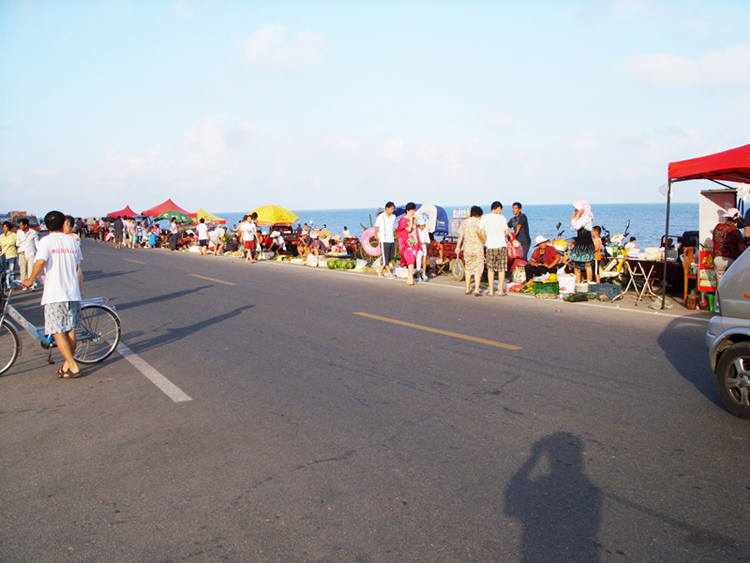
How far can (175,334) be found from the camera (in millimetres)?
8648

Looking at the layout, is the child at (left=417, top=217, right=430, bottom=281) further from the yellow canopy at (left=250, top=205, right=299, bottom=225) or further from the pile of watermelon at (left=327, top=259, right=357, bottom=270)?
the yellow canopy at (left=250, top=205, right=299, bottom=225)

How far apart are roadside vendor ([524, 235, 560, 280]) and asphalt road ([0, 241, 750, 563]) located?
5.08 meters

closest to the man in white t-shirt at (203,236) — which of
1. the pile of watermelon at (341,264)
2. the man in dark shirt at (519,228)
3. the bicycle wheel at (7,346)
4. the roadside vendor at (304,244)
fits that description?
the roadside vendor at (304,244)

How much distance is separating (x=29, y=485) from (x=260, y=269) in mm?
16714

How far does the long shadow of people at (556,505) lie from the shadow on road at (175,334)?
573 centimetres

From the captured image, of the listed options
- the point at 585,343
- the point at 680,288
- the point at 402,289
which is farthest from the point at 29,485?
the point at 680,288

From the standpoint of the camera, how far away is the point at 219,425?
477cm

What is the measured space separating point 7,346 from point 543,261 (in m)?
10.9

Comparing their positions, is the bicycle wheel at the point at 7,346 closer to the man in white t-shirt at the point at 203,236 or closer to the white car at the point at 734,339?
the white car at the point at 734,339

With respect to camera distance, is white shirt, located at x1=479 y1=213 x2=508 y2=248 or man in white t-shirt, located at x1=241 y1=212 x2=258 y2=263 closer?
white shirt, located at x1=479 y1=213 x2=508 y2=248

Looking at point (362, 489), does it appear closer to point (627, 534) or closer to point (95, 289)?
point (627, 534)

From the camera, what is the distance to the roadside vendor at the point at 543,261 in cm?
1298

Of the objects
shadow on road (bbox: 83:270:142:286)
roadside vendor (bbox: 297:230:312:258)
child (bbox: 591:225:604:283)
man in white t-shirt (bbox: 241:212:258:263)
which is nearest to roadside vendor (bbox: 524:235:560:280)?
child (bbox: 591:225:604:283)

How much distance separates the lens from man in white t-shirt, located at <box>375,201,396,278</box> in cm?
1545
